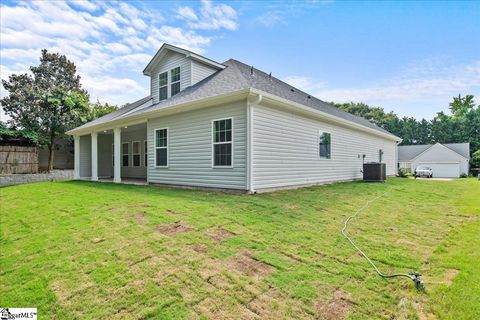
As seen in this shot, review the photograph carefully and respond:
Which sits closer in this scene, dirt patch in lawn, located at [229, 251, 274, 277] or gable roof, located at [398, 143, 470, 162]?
dirt patch in lawn, located at [229, 251, 274, 277]

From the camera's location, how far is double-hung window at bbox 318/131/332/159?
36.9 feet

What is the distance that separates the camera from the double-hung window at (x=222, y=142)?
27.3 ft

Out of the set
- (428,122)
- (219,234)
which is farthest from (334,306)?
(428,122)

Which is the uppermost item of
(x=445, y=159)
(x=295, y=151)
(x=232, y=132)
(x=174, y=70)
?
(x=174, y=70)

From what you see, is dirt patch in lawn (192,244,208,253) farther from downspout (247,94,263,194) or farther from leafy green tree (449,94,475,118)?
leafy green tree (449,94,475,118)


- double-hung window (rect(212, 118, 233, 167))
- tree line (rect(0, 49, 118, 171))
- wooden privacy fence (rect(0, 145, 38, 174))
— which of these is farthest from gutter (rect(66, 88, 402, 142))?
tree line (rect(0, 49, 118, 171))

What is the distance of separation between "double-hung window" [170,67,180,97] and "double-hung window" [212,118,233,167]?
177 inches

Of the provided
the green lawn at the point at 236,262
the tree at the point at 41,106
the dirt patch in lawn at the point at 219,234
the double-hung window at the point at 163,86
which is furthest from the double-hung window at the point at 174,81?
the tree at the point at 41,106

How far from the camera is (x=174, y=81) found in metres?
12.3

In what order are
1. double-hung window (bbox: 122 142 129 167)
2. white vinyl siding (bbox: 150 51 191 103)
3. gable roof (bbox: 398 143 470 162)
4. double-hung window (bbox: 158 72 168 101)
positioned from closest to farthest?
1. white vinyl siding (bbox: 150 51 191 103)
2. double-hung window (bbox: 158 72 168 101)
3. double-hung window (bbox: 122 142 129 167)
4. gable roof (bbox: 398 143 470 162)

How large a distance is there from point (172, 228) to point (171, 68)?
9.52 m

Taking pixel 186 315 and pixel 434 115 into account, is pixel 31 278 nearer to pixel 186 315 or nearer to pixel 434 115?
pixel 186 315

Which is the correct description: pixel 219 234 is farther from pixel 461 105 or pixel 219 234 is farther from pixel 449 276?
pixel 461 105

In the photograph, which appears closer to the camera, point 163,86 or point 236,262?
point 236,262
